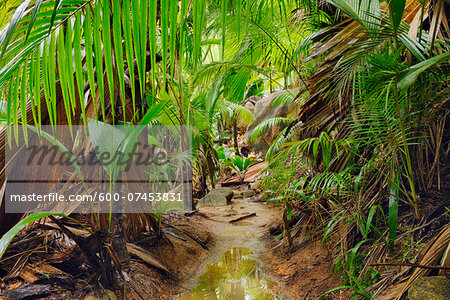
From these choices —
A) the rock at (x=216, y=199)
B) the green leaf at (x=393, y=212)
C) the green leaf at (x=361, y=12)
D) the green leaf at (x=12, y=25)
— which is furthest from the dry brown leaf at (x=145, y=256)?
the rock at (x=216, y=199)

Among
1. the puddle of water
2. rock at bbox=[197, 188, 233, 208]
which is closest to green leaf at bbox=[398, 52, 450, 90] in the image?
the puddle of water

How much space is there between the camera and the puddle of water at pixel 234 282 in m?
2.05

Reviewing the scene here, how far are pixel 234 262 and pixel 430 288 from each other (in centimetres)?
185

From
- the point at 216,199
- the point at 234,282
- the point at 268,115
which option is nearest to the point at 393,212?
the point at 234,282

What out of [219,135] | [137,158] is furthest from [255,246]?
[219,135]

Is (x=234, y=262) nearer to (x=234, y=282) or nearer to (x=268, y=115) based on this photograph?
(x=234, y=282)

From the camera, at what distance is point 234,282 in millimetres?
2270

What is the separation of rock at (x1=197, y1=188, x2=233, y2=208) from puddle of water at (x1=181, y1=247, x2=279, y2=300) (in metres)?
2.47

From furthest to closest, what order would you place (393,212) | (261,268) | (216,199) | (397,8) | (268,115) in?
(268,115) < (216,199) < (261,268) < (393,212) < (397,8)

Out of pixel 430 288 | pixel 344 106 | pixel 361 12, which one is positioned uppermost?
pixel 361 12

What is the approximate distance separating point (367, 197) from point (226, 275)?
4.20 feet

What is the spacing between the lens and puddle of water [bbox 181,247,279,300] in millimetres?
2053

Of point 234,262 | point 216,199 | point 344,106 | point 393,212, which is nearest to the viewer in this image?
point 393,212

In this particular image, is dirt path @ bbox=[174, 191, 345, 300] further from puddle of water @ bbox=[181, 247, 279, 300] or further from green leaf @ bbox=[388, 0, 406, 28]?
green leaf @ bbox=[388, 0, 406, 28]
